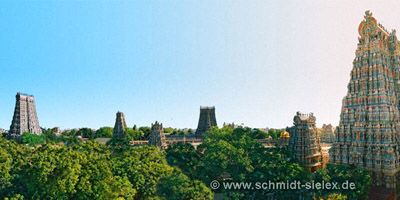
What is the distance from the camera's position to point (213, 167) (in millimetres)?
36719

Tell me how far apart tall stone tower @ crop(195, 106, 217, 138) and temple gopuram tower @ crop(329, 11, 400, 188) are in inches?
1995

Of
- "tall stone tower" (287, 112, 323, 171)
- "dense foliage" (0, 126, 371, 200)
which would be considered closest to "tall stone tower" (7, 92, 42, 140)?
"dense foliage" (0, 126, 371, 200)

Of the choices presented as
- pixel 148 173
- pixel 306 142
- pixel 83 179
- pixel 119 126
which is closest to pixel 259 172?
pixel 306 142

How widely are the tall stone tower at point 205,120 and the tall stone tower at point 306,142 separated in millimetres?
47440

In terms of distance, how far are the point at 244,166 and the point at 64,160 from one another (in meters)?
23.3

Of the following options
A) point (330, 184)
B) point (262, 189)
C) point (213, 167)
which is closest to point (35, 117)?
point (213, 167)

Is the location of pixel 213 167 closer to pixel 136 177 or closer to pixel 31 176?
pixel 136 177

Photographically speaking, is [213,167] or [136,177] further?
[213,167]

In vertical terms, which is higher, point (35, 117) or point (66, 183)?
point (35, 117)

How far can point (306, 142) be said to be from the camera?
146ft

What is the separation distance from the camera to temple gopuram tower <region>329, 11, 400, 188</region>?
39.7 metres

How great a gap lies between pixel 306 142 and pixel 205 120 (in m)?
51.3

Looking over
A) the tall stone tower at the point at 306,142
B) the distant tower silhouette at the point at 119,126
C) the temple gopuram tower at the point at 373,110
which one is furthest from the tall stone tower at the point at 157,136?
the temple gopuram tower at the point at 373,110

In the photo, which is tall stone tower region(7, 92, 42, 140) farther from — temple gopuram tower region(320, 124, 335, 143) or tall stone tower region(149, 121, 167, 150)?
temple gopuram tower region(320, 124, 335, 143)
